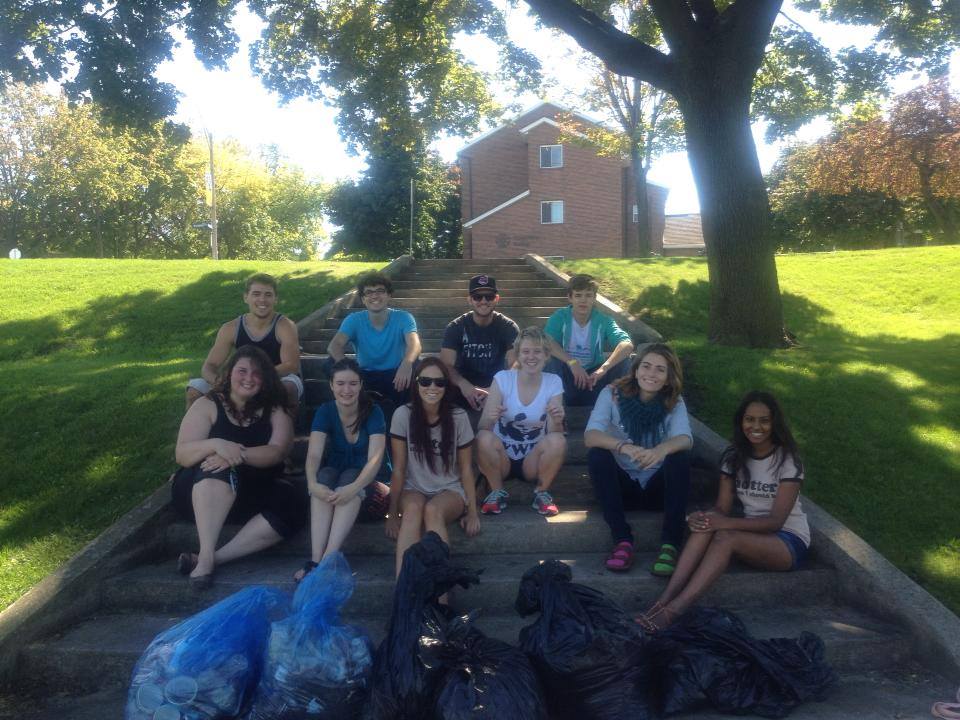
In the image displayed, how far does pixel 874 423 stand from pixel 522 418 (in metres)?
2.92

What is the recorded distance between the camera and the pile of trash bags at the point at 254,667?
312 cm

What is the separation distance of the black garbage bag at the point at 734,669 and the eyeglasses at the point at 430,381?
1806 millimetres

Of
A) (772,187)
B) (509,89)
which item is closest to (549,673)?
(509,89)

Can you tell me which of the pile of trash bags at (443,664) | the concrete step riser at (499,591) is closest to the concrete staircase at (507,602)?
the concrete step riser at (499,591)

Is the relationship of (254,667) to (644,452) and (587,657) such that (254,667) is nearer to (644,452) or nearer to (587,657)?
(587,657)

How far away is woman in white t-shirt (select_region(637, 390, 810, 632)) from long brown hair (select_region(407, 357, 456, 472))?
1.40 metres

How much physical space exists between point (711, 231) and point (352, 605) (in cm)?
629

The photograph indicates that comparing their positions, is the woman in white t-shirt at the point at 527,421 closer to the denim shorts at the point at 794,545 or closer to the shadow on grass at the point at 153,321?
the denim shorts at the point at 794,545

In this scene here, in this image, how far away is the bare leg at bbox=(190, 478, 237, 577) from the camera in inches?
170

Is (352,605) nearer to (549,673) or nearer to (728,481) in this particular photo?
(549,673)

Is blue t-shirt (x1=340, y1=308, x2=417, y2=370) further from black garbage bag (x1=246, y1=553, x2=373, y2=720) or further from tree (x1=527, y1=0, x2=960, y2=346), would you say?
tree (x1=527, y1=0, x2=960, y2=346)

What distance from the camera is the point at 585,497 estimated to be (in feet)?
17.3

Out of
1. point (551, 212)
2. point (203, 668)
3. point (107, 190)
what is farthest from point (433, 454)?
point (107, 190)

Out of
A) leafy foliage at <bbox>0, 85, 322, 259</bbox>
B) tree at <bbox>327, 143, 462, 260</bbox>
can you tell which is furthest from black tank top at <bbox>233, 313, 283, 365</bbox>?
tree at <bbox>327, 143, 462, 260</bbox>
